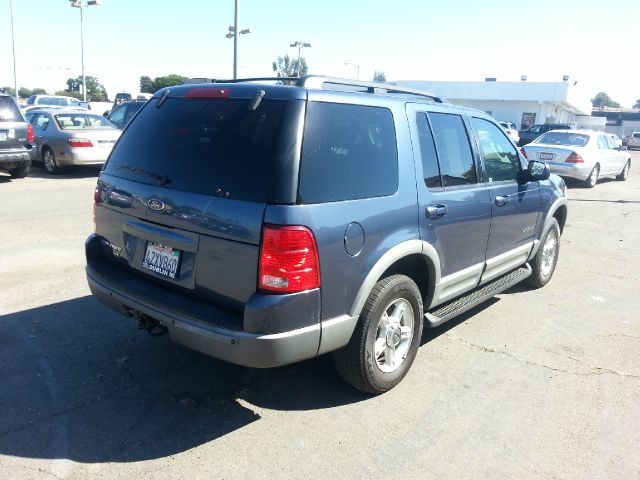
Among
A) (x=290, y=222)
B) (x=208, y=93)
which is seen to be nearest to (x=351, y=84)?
(x=208, y=93)

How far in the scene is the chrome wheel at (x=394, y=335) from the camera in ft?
12.0

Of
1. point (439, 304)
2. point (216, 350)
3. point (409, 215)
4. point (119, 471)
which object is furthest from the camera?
point (439, 304)

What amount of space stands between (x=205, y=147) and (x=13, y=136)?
400 inches

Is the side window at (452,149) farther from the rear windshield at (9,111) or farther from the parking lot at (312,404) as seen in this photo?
the rear windshield at (9,111)

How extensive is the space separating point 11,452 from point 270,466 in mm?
1386

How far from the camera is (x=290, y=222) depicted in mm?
2883

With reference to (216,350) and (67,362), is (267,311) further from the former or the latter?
(67,362)

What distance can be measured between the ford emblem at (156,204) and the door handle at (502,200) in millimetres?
2865

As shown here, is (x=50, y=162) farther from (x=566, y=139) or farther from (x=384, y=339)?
(x=566, y=139)

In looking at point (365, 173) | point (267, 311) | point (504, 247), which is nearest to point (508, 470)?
point (267, 311)

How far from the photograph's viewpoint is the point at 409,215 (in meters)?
3.64

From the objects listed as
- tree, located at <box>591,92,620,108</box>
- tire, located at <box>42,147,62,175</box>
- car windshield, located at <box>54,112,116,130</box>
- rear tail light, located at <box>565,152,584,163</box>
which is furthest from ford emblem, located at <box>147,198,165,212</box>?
tree, located at <box>591,92,620,108</box>

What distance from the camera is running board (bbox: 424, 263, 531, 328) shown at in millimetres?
4113

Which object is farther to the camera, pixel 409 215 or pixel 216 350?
pixel 409 215
